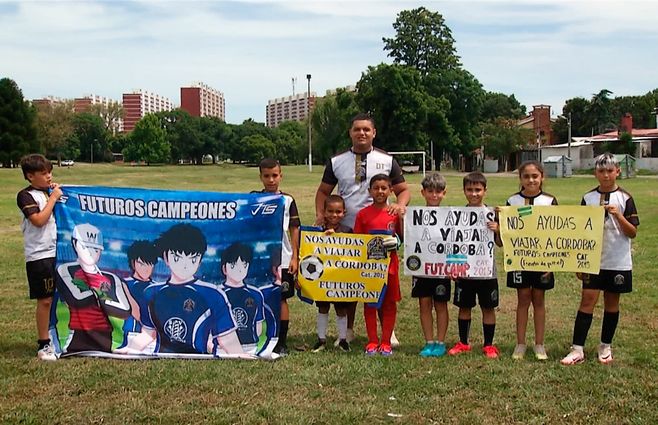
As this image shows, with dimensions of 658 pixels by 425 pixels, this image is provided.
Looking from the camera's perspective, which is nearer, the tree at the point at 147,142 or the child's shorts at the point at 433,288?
the child's shorts at the point at 433,288

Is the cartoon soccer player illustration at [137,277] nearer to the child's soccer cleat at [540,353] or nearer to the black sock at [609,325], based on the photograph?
the child's soccer cleat at [540,353]

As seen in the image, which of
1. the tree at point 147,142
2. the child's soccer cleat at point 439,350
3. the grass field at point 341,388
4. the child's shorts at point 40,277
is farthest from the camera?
the tree at point 147,142

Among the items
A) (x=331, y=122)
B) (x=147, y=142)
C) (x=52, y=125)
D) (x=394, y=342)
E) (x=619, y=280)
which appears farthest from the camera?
(x=147, y=142)

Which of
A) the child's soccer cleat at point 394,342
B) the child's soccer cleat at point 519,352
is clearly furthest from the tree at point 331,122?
the child's soccer cleat at point 519,352

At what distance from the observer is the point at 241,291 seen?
6105mm

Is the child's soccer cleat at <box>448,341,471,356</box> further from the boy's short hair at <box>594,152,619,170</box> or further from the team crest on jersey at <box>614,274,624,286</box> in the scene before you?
the boy's short hair at <box>594,152,619,170</box>

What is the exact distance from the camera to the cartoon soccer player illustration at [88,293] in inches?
237

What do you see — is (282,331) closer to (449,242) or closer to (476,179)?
(449,242)

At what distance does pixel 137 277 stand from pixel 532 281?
140 inches

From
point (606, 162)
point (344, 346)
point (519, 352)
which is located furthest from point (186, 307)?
point (606, 162)

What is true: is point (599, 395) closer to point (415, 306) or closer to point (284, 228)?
point (284, 228)

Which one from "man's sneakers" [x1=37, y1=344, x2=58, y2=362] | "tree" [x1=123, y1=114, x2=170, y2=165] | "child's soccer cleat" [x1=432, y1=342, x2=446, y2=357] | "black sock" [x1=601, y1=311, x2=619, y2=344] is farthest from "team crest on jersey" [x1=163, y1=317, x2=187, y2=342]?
"tree" [x1=123, y1=114, x2=170, y2=165]

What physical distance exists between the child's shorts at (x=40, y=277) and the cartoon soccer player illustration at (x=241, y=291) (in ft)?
5.04

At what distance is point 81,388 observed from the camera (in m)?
5.02
